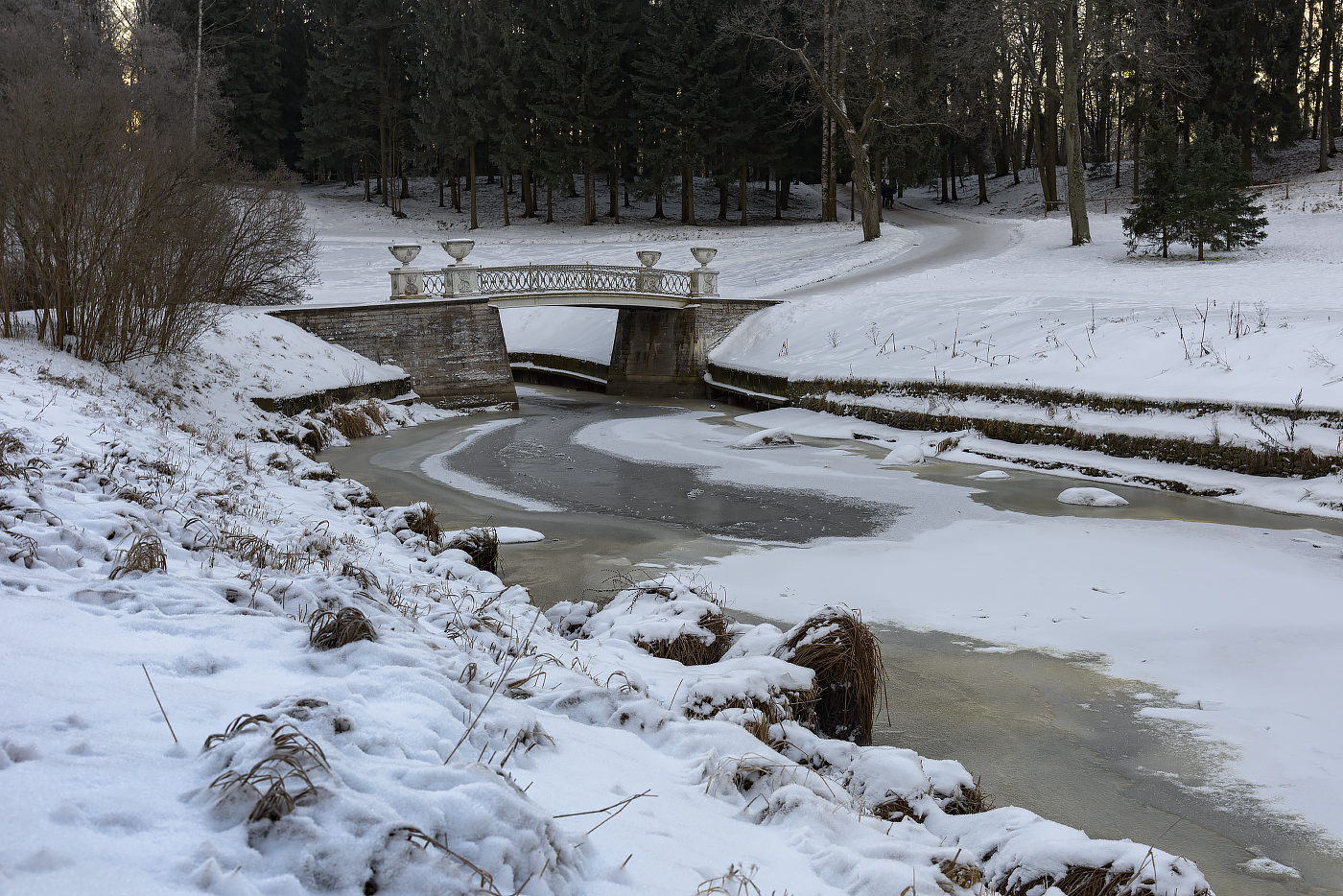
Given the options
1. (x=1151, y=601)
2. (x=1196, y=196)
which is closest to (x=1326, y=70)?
(x=1196, y=196)

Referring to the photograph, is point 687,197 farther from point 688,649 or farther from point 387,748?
point 387,748

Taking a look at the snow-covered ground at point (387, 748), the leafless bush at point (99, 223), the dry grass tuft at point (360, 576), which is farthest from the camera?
the leafless bush at point (99, 223)

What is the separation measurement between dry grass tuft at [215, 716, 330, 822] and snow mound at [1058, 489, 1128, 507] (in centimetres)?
1224

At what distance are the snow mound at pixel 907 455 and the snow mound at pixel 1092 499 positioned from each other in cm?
346

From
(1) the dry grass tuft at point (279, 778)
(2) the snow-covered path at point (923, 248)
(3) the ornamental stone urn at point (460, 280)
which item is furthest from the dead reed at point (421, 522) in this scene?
(2) the snow-covered path at point (923, 248)

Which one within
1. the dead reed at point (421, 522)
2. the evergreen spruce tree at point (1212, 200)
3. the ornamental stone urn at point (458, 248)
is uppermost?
the evergreen spruce tree at point (1212, 200)

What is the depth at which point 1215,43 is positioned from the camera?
43.5 metres

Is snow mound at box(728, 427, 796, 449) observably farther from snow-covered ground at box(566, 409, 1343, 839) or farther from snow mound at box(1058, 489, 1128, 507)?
snow mound at box(1058, 489, 1128, 507)

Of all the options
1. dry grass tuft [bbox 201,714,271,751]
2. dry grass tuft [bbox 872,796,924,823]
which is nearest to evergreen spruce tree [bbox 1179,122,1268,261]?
dry grass tuft [bbox 872,796,924,823]

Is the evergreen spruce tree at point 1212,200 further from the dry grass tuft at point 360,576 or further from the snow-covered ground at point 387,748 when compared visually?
the dry grass tuft at point 360,576

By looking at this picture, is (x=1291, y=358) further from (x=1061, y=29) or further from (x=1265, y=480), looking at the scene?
(x=1061, y=29)

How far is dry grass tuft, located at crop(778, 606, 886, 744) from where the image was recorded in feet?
19.7

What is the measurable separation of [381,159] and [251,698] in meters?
53.5

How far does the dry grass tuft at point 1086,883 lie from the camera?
3.85 metres
